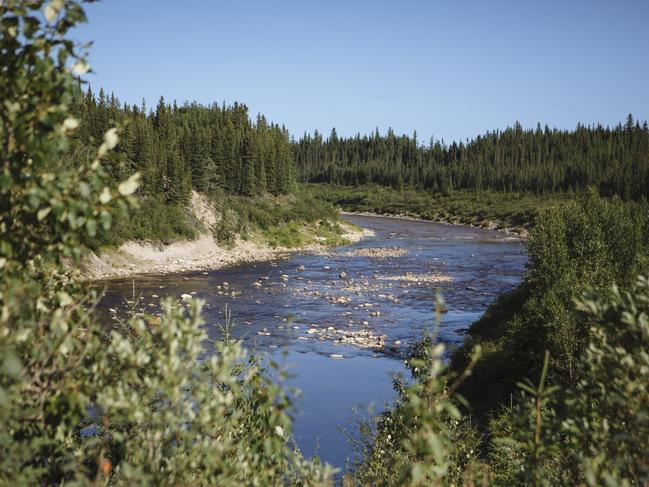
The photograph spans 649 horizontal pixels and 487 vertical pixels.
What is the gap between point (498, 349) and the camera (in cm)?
2803

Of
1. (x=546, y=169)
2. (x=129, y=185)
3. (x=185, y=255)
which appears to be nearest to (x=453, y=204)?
(x=546, y=169)

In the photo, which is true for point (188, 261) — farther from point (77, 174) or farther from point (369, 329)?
point (77, 174)

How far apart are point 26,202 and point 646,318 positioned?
576cm

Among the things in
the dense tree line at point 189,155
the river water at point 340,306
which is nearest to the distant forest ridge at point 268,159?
the dense tree line at point 189,155

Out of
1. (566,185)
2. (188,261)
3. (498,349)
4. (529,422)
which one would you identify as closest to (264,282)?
(188,261)

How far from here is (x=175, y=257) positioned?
58.9m

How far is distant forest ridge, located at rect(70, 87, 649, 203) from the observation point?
228 ft

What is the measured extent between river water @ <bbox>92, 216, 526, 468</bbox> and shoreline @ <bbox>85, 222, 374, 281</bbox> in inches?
91.3

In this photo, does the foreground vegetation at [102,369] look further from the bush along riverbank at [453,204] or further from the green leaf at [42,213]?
the bush along riverbank at [453,204]

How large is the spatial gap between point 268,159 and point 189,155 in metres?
17.8

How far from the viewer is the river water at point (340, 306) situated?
25.3 meters

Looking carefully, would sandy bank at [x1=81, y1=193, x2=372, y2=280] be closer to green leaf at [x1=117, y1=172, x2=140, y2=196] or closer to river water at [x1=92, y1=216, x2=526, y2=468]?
river water at [x1=92, y1=216, x2=526, y2=468]

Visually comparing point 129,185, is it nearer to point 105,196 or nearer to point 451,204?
point 105,196

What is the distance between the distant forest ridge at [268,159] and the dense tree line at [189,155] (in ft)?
0.45
